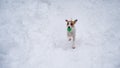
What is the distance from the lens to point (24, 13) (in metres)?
7.09

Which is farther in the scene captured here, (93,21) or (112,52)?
(93,21)

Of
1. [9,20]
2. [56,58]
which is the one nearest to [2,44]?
[9,20]

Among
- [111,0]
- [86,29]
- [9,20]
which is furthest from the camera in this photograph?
[111,0]

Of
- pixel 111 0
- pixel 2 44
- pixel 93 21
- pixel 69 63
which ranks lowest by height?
pixel 69 63

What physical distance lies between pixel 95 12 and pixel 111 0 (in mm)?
888

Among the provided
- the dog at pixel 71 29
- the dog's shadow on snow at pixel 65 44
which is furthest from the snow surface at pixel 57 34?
the dog at pixel 71 29

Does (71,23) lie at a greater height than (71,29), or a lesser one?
greater

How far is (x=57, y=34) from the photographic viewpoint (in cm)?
620

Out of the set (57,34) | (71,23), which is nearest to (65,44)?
(57,34)

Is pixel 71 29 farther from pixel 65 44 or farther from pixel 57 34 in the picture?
pixel 57 34

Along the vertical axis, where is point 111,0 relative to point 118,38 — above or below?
above

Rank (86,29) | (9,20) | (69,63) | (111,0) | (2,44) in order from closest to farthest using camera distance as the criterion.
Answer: (69,63)
(2,44)
(86,29)
(9,20)
(111,0)

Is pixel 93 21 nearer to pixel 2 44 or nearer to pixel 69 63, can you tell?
pixel 69 63

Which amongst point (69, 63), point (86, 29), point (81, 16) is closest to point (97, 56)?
point (69, 63)
